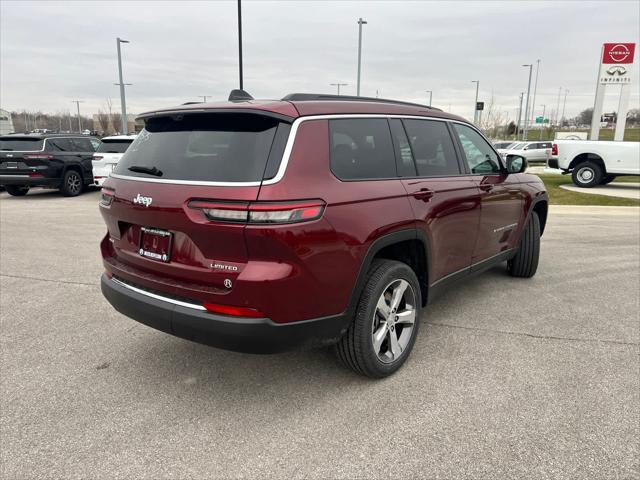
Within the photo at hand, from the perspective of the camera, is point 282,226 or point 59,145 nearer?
point 282,226

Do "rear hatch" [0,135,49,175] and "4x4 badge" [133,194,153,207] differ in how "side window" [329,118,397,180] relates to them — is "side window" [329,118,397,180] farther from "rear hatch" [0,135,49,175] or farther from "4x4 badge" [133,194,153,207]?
"rear hatch" [0,135,49,175]

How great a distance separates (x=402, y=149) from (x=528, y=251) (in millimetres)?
2719

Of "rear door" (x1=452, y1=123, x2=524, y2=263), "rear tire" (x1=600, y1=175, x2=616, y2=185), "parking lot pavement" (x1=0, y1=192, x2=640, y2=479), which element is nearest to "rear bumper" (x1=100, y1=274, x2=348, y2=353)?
"parking lot pavement" (x1=0, y1=192, x2=640, y2=479)

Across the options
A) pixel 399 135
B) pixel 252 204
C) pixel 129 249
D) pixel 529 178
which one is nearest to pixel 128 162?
pixel 129 249

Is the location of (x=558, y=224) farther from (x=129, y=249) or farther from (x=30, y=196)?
(x=30, y=196)

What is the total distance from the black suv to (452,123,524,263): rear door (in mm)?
11909

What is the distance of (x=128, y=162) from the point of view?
314cm

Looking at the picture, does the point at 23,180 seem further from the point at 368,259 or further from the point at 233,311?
the point at 368,259

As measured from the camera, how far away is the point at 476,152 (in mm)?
4320

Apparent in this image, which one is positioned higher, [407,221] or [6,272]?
[407,221]

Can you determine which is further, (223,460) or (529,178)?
(529,178)

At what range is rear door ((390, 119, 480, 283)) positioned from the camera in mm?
3338

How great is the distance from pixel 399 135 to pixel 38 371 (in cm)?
297

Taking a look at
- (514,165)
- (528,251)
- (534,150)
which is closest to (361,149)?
(514,165)
